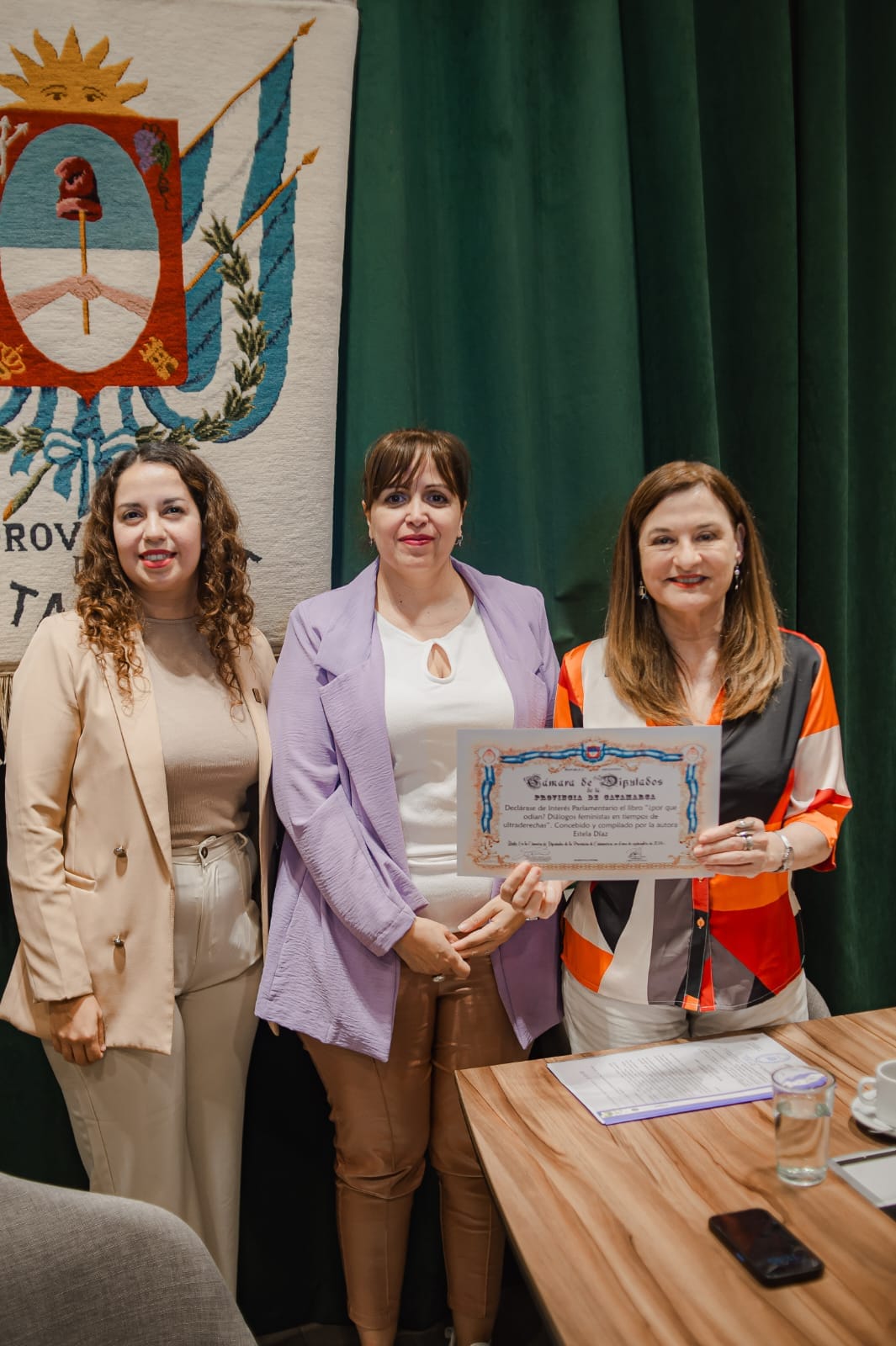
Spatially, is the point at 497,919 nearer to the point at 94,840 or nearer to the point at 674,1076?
the point at 674,1076

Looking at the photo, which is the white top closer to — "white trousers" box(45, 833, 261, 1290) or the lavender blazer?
the lavender blazer

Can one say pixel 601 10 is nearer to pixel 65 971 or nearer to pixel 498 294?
pixel 498 294

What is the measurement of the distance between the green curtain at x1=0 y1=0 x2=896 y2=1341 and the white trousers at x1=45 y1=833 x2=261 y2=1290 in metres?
0.28

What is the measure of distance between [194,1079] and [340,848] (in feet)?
1.81

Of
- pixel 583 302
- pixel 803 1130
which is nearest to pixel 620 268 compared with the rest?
pixel 583 302

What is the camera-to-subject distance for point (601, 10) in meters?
2.22

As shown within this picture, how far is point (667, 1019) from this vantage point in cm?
174

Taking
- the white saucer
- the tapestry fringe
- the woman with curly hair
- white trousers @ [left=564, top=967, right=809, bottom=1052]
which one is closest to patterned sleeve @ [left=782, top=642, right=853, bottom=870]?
white trousers @ [left=564, top=967, right=809, bottom=1052]

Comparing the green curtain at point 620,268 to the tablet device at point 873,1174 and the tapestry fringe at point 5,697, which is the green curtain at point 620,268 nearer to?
the tapestry fringe at point 5,697

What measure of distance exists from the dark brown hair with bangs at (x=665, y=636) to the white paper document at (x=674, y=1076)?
51cm

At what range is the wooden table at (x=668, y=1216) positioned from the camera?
1.04 m

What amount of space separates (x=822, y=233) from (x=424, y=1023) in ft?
6.26

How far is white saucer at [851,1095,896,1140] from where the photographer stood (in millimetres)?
1328

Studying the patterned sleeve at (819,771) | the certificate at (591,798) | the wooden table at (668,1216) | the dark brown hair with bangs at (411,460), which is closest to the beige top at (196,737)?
the dark brown hair with bangs at (411,460)
